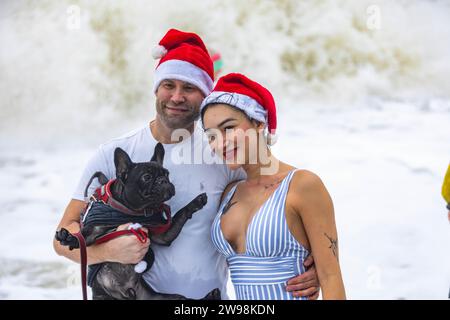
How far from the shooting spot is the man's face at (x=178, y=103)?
98.6 inches

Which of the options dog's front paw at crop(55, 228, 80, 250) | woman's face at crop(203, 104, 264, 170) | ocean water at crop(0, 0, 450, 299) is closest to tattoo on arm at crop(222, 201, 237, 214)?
woman's face at crop(203, 104, 264, 170)

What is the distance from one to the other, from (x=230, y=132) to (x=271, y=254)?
1.51 feet

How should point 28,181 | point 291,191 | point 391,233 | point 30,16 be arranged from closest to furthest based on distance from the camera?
1. point 291,191
2. point 391,233
3. point 28,181
4. point 30,16

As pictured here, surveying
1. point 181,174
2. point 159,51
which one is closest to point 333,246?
point 181,174

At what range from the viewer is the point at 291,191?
225 cm

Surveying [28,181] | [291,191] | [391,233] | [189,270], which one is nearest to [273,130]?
[291,191]

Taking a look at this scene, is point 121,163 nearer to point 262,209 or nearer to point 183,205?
point 183,205

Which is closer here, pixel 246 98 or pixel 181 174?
pixel 246 98

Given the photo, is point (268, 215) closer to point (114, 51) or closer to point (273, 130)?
point (273, 130)

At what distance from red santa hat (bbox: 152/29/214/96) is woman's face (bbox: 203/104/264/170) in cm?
24

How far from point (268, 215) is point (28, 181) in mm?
6705

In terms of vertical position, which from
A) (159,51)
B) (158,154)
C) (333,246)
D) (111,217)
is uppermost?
(159,51)

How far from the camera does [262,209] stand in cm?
229

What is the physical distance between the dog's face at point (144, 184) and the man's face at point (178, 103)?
20 cm
